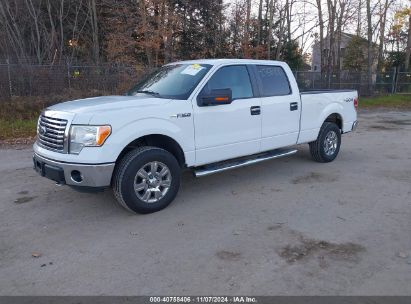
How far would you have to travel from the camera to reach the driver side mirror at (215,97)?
512 centimetres

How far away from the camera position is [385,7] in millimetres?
24281

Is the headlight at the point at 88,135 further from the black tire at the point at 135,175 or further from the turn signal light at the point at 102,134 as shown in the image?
the black tire at the point at 135,175

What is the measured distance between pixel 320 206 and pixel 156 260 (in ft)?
7.91

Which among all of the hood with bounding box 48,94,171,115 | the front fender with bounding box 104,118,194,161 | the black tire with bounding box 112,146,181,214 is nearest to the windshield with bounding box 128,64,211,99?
the hood with bounding box 48,94,171,115

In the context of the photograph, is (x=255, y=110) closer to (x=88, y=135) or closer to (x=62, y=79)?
(x=88, y=135)

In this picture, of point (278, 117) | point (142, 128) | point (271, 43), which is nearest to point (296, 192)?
point (278, 117)

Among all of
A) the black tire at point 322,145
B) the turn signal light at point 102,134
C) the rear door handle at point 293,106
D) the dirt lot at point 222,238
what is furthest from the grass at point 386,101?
the turn signal light at point 102,134

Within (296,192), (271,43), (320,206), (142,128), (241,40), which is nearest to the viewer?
(142,128)

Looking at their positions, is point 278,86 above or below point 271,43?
below

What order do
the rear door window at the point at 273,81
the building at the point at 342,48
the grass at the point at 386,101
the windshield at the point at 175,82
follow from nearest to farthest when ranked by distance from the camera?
1. the windshield at the point at 175,82
2. the rear door window at the point at 273,81
3. the grass at the point at 386,101
4. the building at the point at 342,48

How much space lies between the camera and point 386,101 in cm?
2061

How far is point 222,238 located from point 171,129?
1548 millimetres

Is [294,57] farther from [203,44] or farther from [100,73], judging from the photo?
[100,73]

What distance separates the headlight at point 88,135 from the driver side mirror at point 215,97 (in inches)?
53.6
